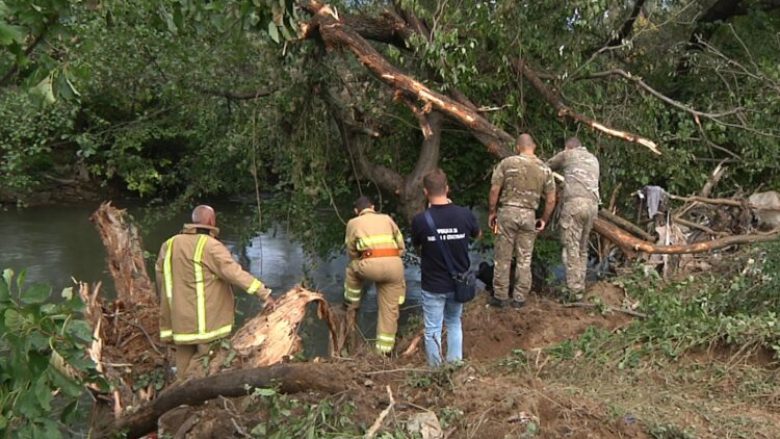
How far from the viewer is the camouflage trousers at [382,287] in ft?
22.2

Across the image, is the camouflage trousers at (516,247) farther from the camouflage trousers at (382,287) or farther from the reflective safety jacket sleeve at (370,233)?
the reflective safety jacket sleeve at (370,233)

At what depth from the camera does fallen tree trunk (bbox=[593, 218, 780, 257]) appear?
7.85m

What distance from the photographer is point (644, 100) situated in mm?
9547

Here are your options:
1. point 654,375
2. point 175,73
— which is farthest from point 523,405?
point 175,73

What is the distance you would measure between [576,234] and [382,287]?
2247mm

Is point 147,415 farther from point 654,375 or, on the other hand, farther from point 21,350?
point 654,375

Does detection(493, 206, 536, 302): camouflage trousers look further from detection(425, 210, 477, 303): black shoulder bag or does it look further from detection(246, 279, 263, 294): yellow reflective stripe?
detection(246, 279, 263, 294): yellow reflective stripe

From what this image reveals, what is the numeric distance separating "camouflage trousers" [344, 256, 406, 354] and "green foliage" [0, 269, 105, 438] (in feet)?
12.6

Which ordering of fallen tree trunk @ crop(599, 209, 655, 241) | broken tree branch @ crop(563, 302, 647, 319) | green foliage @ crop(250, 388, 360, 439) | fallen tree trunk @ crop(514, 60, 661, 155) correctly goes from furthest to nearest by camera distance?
fallen tree trunk @ crop(514, 60, 661, 155) < fallen tree trunk @ crop(599, 209, 655, 241) < broken tree branch @ crop(563, 302, 647, 319) < green foliage @ crop(250, 388, 360, 439)

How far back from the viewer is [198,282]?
19.7ft

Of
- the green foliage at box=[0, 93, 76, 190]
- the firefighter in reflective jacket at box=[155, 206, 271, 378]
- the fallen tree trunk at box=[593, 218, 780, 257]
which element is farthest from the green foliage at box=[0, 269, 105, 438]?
the green foliage at box=[0, 93, 76, 190]

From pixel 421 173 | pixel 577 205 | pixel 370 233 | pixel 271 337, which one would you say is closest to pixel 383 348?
pixel 370 233

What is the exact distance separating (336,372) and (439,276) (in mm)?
1638

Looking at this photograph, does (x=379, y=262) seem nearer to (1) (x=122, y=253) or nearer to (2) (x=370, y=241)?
(2) (x=370, y=241)
